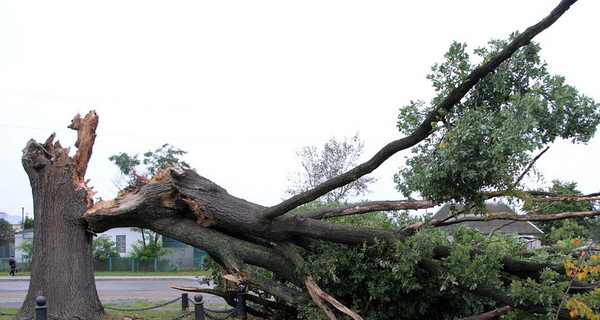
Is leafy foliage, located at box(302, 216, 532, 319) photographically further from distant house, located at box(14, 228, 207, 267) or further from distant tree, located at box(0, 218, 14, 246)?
distant tree, located at box(0, 218, 14, 246)

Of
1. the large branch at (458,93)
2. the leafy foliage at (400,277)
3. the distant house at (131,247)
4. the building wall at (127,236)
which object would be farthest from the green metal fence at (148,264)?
the large branch at (458,93)

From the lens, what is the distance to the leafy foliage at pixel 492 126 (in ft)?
18.0

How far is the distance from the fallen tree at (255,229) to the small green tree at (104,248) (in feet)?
70.9

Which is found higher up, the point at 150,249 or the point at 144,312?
the point at 150,249

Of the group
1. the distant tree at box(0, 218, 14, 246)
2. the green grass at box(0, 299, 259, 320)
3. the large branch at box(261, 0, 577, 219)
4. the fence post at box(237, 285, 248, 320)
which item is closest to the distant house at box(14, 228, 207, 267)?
the distant tree at box(0, 218, 14, 246)

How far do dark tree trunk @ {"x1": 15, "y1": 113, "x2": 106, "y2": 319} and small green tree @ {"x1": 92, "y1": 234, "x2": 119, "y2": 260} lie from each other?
2163 cm

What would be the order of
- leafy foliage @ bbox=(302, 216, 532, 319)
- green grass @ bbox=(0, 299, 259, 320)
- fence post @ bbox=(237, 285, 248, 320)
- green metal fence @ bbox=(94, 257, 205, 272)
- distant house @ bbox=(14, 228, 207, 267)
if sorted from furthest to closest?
distant house @ bbox=(14, 228, 207, 267) < green metal fence @ bbox=(94, 257, 205, 272) < green grass @ bbox=(0, 299, 259, 320) < fence post @ bbox=(237, 285, 248, 320) < leafy foliage @ bbox=(302, 216, 532, 319)

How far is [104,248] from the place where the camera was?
31000 millimetres

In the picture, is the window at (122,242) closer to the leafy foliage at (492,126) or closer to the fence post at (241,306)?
the fence post at (241,306)

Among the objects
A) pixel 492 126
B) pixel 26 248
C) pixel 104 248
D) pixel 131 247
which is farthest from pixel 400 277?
pixel 26 248

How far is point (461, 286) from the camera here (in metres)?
6.93

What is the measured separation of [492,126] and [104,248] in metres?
29.2

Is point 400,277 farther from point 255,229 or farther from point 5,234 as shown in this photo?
point 5,234

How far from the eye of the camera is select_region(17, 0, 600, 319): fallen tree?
667 cm
